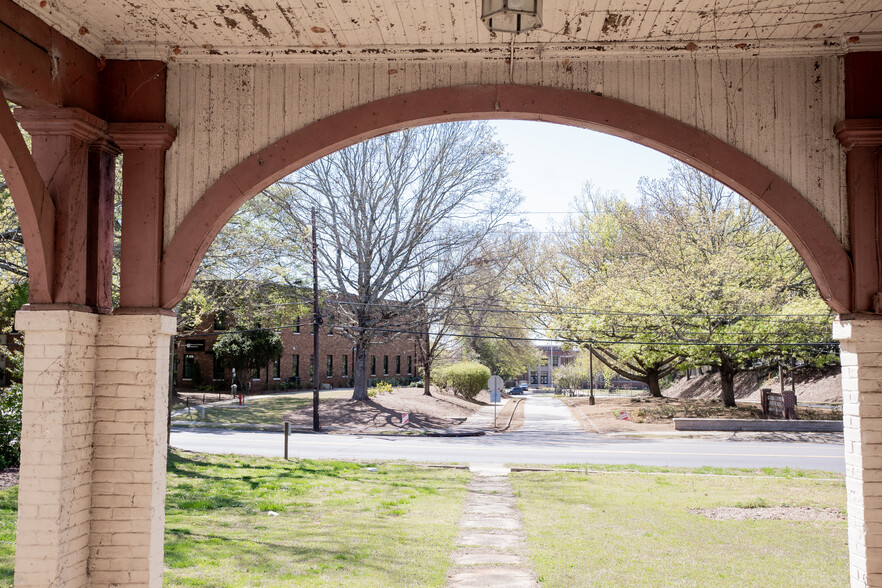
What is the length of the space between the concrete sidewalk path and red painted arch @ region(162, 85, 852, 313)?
3437 mm

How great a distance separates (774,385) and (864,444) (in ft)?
116

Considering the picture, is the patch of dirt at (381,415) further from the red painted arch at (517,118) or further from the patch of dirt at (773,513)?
the red painted arch at (517,118)

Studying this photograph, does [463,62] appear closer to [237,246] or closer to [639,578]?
[639,578]

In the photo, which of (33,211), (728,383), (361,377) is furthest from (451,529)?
(728,383)

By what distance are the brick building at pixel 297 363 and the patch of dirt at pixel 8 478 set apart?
59.7 ft

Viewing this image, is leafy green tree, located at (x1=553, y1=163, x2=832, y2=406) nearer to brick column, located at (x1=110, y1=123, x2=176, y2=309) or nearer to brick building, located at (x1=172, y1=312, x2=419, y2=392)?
brick building, located at (x1=172, y1=312, x2=419, y2=392)

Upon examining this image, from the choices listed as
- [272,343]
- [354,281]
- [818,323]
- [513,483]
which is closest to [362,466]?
[513,483]

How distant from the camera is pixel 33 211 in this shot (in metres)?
4.45

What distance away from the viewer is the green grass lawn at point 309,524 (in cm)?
637

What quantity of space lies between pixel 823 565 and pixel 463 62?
18.9 feet

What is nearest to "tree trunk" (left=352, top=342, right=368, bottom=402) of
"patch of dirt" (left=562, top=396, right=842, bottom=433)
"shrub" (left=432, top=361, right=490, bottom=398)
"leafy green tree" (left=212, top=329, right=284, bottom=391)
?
"patch of dirt" (left=562, top=396, right=842, bottom=433)

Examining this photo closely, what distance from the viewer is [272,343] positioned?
3891cm

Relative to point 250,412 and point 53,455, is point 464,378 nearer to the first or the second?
point 250,412

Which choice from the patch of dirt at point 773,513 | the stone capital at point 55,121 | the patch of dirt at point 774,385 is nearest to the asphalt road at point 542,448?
the patch of dirt at point 773,513
